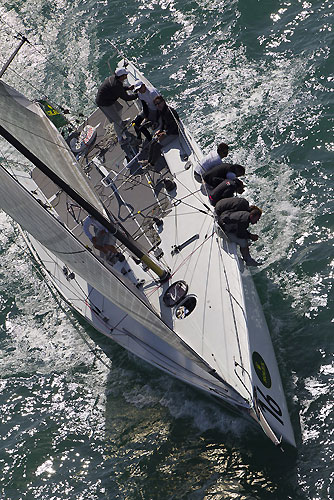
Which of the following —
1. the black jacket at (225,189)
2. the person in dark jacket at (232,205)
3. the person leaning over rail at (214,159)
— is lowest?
the person in dark jacket at (232,205)

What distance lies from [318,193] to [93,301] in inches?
233

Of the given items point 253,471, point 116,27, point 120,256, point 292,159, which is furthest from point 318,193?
point 116,27

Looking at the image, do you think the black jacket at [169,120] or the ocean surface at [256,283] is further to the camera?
the black jacket at [169,120]

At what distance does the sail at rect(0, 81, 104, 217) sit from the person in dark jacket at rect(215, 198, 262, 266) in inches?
98.0

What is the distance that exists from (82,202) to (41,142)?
3117 mm

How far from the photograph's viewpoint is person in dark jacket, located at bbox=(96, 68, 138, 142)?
1444cm

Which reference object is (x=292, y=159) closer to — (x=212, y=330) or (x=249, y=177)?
(x=249, y=177)

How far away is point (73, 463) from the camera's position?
12508mm

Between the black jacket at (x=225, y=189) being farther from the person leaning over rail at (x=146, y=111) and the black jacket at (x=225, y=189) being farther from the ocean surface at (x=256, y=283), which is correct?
the person leaning over rail at (x=146, y=111)

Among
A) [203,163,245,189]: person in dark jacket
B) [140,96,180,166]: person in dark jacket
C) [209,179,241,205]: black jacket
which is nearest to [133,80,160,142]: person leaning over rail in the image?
[140,96,180,166]: person in dark jacket

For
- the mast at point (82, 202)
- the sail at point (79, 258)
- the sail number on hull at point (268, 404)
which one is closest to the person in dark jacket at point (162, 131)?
the mast at point (82, 202)

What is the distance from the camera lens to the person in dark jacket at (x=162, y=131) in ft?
46.4

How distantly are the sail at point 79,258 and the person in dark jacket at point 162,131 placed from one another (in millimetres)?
4309

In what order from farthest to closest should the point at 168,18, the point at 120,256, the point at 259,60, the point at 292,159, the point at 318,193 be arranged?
the point at 168,18 < the point at 259,60 < the point at 292,159 < the point at 318,193 < the point at 120,256
